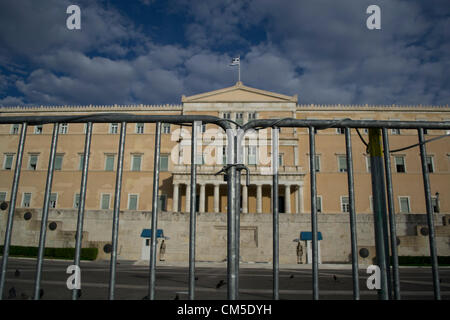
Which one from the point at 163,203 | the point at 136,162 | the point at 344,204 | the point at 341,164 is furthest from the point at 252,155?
the point at 136,162

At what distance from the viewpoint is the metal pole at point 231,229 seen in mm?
2834

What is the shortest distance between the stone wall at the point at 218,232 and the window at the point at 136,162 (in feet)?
46.0

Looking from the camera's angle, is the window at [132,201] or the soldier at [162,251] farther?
the window at [132,201]

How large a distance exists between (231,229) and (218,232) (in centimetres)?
2052

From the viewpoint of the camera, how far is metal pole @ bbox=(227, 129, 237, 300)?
9.30ft

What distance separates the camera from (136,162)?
123ft

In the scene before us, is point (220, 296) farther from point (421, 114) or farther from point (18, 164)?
point (421, 114)

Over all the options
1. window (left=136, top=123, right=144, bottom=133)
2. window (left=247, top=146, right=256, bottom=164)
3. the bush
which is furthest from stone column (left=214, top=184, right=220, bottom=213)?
window (left=136, top=123, right=144, bottom=133)

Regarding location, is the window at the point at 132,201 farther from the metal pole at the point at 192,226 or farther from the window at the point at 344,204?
the metal pole at the point at 192,226

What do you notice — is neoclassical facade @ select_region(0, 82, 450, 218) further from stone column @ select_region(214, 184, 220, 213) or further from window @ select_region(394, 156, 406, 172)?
stone column @ select_region(214, 184, 220, 213)

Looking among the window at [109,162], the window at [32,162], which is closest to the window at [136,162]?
the window at [109,162]

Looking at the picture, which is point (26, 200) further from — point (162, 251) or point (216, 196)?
point (162, 251)

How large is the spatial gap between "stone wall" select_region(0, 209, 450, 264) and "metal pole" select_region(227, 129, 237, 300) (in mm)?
19991

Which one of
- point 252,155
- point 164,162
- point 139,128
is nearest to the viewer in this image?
point 252,155
